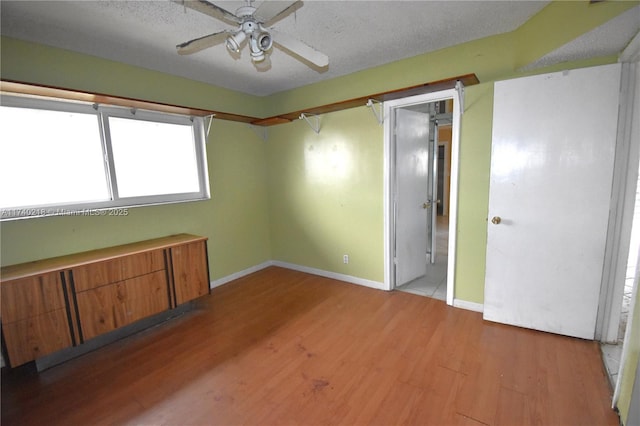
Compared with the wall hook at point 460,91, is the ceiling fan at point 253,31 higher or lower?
higher

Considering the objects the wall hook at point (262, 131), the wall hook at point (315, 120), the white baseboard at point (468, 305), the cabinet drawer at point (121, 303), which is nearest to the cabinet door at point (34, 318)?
the cabinet drawer at point (121, 303)

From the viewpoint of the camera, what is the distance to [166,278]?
258 centimetres

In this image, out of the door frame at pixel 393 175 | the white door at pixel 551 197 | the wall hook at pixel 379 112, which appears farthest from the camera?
the wall hook at pixel 379 112

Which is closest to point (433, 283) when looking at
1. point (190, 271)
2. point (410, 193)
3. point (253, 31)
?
point (410, 193)

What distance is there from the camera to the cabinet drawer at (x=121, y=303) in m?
2.11

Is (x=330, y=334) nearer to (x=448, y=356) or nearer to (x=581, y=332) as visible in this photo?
(x=448, y=356)

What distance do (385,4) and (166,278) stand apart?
→ 9.32 ft

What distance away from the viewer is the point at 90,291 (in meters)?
2.12

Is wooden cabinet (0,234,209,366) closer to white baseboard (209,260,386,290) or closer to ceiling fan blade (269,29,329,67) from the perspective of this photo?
white baseboard (209,260,386,290)

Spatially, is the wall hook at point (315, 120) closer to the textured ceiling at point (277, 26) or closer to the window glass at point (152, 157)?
the textured ceiling at point (277, 26)

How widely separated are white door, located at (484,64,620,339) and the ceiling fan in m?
1.72

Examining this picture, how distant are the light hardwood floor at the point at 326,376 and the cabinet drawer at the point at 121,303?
0.22 m

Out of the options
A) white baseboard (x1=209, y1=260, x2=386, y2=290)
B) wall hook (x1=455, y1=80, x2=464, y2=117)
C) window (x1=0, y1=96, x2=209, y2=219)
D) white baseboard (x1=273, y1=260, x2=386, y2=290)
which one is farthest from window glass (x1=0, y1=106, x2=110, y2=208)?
wall hook (x1=455, y1=80, x2=464, y2=117)

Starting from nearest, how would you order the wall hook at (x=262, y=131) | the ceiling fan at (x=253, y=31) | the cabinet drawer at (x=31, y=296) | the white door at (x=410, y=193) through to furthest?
the ceiling fan at (x=253, y=31)
the cabinet drawer at (x=31, y=296)
the white door at (x=410, y=193)
the wall hook at (x=262, y=131)
